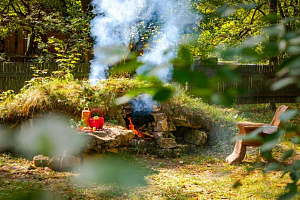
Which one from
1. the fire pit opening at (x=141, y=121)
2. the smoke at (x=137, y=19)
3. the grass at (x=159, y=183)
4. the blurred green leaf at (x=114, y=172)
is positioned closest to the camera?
the grass at (x=159, y=183)

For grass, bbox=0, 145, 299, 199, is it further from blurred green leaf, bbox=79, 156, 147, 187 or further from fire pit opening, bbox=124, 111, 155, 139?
fire pit opening, bbox=124, 111, 155, 139

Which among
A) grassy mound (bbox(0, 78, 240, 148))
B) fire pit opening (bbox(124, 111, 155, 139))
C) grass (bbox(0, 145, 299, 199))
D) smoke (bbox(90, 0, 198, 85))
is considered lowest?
grass (bbox(0, 145, 299, 199))

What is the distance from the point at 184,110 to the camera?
700 cm

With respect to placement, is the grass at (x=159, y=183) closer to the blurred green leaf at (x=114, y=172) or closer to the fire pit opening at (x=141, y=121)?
the blurred green leaf at (x=114, y=172)

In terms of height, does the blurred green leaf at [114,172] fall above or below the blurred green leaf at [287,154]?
below

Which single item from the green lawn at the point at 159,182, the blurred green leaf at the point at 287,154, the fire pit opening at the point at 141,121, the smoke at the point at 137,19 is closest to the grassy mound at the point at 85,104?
the fire pit opening at the point at 141,121

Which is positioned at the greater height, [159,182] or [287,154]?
[287,154]

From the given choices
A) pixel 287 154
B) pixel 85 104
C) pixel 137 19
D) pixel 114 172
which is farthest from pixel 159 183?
pixel 137 19


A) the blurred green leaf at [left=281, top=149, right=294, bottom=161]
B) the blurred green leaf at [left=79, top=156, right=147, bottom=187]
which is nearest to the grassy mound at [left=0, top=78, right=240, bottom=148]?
the blurred green leaf at [left=79, top=156, right=147, bottom=187]

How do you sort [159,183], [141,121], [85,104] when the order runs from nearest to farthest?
[159,183], [85,104], [141,121]

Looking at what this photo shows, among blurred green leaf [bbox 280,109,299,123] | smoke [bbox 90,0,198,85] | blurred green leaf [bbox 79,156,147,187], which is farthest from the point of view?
smoke [bbox 90,0,198,85]

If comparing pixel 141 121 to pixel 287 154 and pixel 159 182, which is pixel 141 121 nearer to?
pixel 159 182

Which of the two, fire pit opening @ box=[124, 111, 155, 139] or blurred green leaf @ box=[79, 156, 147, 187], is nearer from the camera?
blurred green leaf @ box=[79, 156, 147, 187]

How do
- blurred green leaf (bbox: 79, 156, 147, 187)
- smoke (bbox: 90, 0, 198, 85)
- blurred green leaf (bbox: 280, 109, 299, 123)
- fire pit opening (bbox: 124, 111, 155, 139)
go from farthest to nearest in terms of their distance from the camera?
1. smoke (bbox: 90, 0, 198, 85)
2. fire pit opening (bbox: 124, 111, 155, 139)
3. blurred green leaf (bbox: 79, 156, 147, 187)
4. blurred green leaf (bbox: 280, 109, 299, 123)
